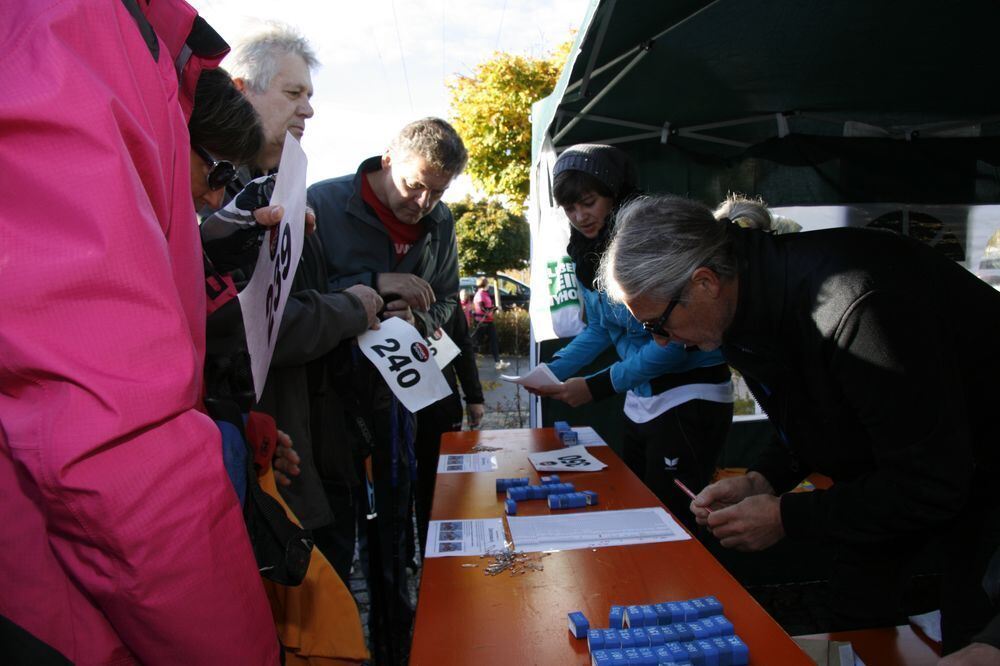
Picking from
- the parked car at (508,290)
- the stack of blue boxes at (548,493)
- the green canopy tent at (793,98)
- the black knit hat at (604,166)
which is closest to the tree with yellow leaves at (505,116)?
the parked car at (508,290)

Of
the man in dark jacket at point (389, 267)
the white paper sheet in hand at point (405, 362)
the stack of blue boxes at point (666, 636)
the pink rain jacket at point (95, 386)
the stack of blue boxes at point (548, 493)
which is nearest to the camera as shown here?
the pink rain jacket at point (95, 386)

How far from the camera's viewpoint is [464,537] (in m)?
1.67

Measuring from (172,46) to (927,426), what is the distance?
1460 mm

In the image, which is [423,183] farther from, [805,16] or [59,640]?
[805,16]

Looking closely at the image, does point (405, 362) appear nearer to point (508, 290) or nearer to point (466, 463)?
point (466, 463)

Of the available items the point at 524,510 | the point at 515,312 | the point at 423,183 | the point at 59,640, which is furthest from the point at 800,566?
the point at 515,312

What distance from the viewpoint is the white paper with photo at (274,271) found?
50.6 inches

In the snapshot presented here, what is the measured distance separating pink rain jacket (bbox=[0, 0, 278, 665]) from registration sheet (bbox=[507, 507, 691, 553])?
35.4 inches

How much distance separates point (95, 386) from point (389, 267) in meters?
1.98

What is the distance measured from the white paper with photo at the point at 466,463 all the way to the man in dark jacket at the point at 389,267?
267 millimetres

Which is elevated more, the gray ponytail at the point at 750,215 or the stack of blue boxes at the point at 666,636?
the gray ponytail at the point at 750,215

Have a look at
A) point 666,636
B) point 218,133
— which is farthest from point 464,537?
point 218,133

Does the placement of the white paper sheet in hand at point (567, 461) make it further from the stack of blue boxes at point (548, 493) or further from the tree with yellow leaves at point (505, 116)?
the tree with yellow leaves at point (505, 116)

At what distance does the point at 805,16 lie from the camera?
370cm
